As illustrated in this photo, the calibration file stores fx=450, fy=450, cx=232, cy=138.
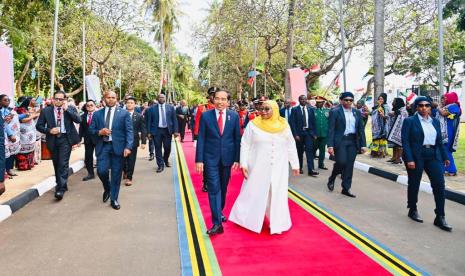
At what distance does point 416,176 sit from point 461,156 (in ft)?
25.3

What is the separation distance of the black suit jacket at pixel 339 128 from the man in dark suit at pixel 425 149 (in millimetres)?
1740

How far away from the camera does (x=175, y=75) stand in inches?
3091

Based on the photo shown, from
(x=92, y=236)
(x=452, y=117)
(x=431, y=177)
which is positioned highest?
(x=452, y=117)

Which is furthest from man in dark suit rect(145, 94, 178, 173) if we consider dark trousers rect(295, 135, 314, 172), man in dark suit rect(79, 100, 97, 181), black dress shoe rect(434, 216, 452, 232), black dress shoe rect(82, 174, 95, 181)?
black dress shoe rect(434, 216, 452, 232)

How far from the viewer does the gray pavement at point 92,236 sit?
4504 millimetres

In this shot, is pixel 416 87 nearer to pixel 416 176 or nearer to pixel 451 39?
pixel 451 39

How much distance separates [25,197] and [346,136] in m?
5.65

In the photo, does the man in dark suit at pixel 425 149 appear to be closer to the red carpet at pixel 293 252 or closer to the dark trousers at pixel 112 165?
the red carpet at pixel 293 252

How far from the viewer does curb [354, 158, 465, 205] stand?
7.73 meters

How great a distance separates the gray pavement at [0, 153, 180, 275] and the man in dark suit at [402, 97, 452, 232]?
3397mm

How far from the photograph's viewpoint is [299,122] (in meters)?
10.6

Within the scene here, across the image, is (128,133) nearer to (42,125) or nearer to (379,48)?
(42,125)

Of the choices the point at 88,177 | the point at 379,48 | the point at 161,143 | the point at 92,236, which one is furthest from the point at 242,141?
the point at 379,48

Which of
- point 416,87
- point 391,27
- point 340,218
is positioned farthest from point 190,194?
point 416,87
